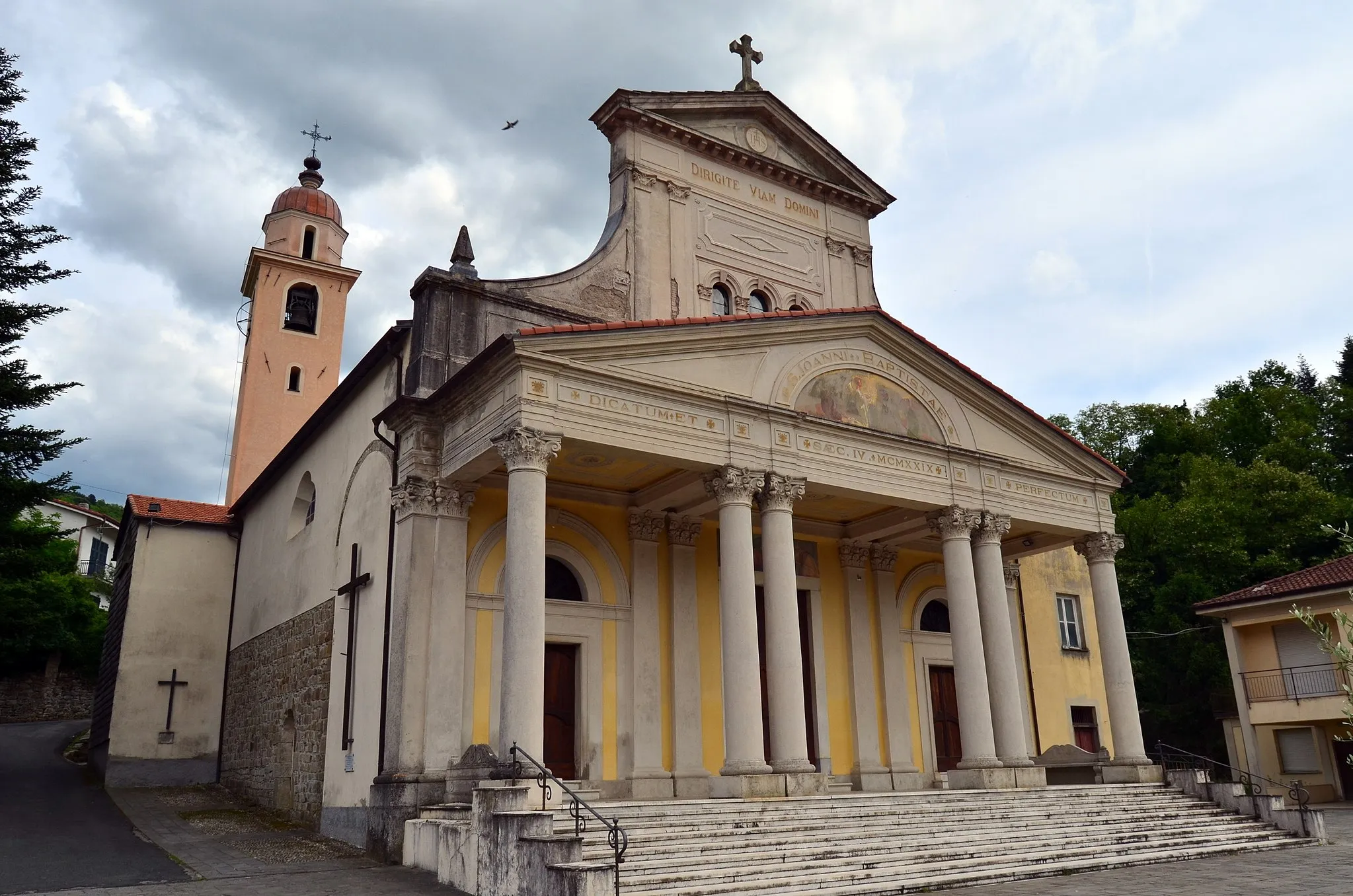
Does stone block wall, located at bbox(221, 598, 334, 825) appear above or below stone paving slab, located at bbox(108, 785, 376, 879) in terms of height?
above

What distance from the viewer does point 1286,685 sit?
78.3 ft

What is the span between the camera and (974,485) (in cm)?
1656

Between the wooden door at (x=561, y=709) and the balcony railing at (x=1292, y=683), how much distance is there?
17.8 meters

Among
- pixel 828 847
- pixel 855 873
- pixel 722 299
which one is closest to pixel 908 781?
pixel 828 847

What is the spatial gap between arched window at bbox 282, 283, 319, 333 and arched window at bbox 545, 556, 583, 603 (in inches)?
739

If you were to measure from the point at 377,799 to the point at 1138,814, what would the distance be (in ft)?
34.0

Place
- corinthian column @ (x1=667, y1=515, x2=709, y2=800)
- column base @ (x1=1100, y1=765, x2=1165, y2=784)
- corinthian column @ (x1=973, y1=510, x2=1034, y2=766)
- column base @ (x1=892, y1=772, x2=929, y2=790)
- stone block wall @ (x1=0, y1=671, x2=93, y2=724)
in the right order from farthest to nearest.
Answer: stone block wall @ (x1=0, y1=671, x2=93, y2=724) → column base @ (x1=892, y1=772, x2=929, y2=790) → column base @ (x1=1100, y1=765, x2=1165, y2=784) → corinthian column @ (x1=973, y1=510, x2=1034, y2=766) → corinthian column @ (x1=667, y1=515, x2=709, y2=800)

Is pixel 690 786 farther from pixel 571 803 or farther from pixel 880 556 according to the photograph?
pixel 880 556

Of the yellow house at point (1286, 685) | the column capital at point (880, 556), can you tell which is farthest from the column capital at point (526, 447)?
the yellow house at point (1286, 685)

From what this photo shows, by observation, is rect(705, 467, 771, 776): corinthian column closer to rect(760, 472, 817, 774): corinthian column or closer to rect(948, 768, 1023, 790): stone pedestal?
rect(760, 472, 817, 774): corinthian column

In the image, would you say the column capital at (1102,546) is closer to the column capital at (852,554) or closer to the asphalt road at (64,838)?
the column capital at (852,554)

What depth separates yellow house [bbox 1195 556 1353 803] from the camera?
23062 millimetres

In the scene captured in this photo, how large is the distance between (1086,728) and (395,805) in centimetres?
1525

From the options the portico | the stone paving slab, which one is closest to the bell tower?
the stone paving slab
